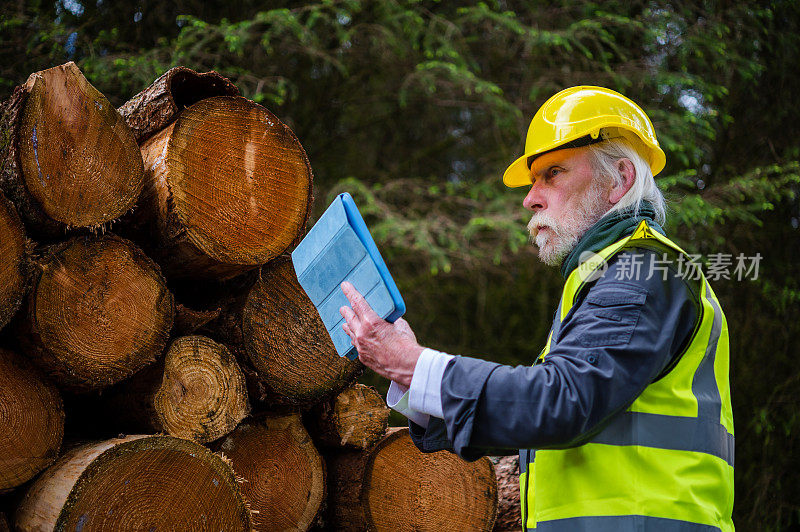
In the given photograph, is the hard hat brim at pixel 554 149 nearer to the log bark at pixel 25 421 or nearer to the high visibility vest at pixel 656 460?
the high visibility vest at pixel 656 460

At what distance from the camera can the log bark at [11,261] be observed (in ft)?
6.03

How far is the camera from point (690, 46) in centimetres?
548

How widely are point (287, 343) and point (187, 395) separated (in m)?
0.40

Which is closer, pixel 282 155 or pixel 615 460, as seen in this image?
pixel 615 460

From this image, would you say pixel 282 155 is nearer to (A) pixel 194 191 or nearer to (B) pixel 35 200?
(A) pixel 194 191

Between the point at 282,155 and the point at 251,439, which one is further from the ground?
the point at 282,155

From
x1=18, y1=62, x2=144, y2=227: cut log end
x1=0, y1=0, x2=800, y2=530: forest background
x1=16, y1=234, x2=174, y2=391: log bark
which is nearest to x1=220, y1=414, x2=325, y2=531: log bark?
x1=16, y1=234, x2=174, y2=391: log bark

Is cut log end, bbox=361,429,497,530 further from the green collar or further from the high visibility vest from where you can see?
the green collar

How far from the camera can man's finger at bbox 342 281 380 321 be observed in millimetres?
1650

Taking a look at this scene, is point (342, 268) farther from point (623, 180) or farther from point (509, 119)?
point (509, 119)

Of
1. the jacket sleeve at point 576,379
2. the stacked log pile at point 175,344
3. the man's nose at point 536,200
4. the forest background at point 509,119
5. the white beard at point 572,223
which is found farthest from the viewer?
the forest background at point 509,119

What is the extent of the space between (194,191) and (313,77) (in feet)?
12.8

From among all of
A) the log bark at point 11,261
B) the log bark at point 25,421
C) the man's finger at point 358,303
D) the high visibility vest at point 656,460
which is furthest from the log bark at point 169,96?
the high visibility vest at point 656,460

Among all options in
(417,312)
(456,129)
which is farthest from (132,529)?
(456,129)
